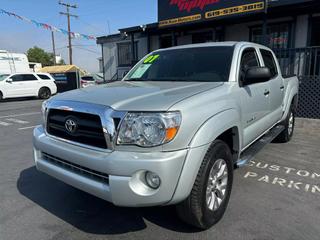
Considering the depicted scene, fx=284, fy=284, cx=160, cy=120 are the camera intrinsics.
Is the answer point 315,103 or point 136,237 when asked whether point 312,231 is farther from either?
point 315,103

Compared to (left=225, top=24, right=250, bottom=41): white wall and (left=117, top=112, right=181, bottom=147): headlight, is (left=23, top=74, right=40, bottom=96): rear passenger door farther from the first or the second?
(left=117, top=112, right=181, bottom=147): headlight

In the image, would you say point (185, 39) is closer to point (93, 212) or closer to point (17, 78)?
point (17, 78)

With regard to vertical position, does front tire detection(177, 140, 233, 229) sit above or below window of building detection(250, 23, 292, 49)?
below

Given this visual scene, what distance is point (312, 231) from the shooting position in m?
2.75

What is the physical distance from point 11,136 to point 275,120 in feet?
20.3

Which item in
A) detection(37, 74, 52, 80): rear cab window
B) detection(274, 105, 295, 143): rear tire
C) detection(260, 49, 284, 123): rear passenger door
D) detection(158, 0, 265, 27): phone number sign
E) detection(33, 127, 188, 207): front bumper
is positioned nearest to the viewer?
detection(33, 127, 188, 207): front bumper

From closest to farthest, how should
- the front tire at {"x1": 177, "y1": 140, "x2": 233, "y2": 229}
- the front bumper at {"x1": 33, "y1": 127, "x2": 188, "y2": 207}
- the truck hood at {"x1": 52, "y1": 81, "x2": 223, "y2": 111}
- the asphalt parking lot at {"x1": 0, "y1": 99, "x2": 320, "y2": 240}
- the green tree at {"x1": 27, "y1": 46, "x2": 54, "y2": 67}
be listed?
the front bumper at {"x1": 33, "y1": 127, "x2": 188, "y2": 207} < the truck hood at {"x1": 52, "y1": 81, "x2": 223, "y2": 111} < the front tire at {"x1": 177, "y1": 140, "x2": 233, "y2": 229} < the asphalt parking lot at {"x1": 0, "y1": 99, "x2": 320, "y2": 240} < the green tree at {"x1": 27, "y1": 46, "x2": 54, "y2": 67}

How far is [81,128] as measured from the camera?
2.59 metres

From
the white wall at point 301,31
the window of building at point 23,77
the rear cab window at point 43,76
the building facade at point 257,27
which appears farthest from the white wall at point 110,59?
the white wall at point 301,31

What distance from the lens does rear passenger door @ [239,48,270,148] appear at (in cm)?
340

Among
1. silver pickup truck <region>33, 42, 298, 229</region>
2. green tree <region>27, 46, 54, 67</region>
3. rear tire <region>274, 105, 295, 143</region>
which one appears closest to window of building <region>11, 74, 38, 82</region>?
silver pickup truck <region>33, 42, 298, 229</region>

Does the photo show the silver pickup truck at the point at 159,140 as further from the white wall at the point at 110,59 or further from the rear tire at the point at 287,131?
the white wall at the point at 110,59

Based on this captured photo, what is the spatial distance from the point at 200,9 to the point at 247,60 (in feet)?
27.4

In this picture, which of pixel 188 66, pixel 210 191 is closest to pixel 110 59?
pixel 188 66
